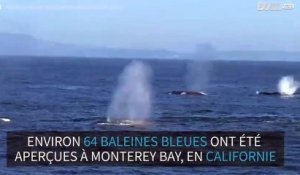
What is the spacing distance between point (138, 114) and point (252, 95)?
65052 millimetres

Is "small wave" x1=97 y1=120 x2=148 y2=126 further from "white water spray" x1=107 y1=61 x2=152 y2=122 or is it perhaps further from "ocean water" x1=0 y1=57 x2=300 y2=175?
"white water spray" x1=107 y1=61 x2=152 y2=122

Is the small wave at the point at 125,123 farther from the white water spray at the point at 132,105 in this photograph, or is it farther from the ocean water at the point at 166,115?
the white water spray at the point at 132,105

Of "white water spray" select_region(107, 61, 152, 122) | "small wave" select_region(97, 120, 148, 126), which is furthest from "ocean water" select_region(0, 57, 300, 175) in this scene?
Answer: "white water spray" select_region(107, 61, 152, 122)

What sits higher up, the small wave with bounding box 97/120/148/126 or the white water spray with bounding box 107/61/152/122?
the white water spray with bounding box 107/61/152/122

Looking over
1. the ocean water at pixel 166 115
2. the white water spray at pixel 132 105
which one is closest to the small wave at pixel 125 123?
the ocean water at pixel 166 115

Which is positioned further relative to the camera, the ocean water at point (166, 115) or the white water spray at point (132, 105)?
the white water spray at point (132, 105)

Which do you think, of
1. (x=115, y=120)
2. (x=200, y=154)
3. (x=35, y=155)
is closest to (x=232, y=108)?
(x=115, y=120)

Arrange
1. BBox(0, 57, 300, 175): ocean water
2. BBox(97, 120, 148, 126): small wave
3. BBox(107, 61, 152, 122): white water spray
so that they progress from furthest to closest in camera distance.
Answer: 1. BBox(107, 61, 152, 122): white water spray
2. BBox(97, 120, 148, 126): small wave
3. BBox(0, 57, 300, 175): ocean water

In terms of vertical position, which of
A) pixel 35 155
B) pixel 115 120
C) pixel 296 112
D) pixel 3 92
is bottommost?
pixel 35 155

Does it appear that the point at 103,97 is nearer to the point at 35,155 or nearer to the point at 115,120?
the point at 115,120

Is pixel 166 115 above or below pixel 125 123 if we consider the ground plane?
above

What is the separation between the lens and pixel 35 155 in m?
58.3

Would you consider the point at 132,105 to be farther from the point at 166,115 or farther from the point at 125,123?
the point at 125,123

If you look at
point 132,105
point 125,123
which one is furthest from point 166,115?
point 125,123
